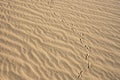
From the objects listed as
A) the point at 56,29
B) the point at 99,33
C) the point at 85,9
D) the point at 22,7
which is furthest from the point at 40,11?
the point at 99,33

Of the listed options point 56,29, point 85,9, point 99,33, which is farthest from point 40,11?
point 99,33

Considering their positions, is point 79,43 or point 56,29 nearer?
point 79,43

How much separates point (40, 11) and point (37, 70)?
2.02m

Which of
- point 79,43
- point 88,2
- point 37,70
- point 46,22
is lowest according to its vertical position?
point 37,70

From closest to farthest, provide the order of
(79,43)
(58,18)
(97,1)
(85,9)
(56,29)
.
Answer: (79,43)
(56,29)
(58,18)
(85,9)
(97,1)

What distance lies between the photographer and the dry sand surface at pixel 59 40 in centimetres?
361

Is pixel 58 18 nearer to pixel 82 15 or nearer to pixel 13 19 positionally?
pixel 82 15

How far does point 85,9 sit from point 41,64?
2.38 metres

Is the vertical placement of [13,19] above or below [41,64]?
above

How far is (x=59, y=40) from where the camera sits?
4230 mm

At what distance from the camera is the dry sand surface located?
3.61 meters

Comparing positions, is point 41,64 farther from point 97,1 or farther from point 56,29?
point 97,1

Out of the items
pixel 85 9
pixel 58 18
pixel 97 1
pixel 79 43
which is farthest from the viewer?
pixel 97 1

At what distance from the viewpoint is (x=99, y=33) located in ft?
14.8
